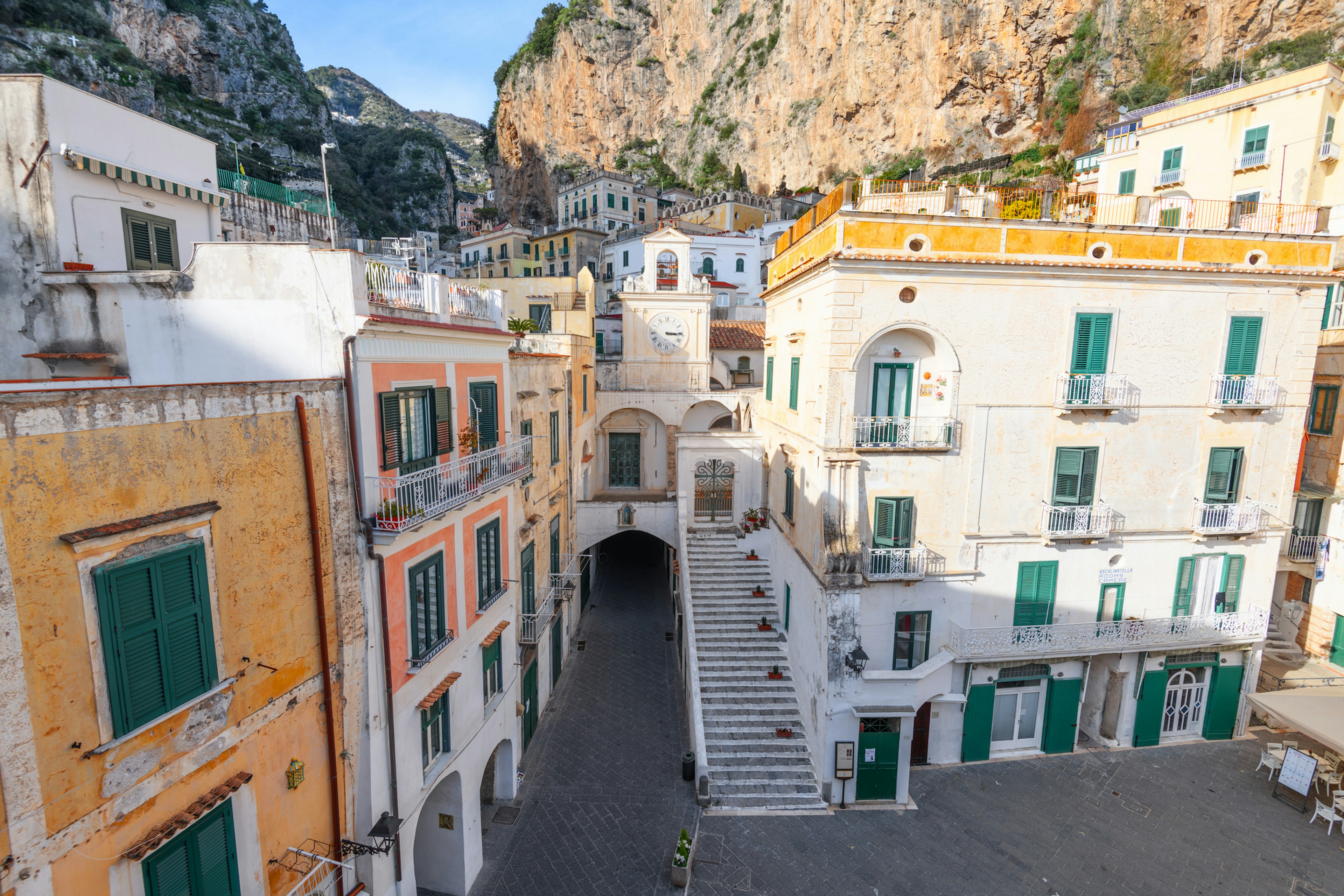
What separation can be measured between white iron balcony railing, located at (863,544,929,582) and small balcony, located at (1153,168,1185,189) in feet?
65.9

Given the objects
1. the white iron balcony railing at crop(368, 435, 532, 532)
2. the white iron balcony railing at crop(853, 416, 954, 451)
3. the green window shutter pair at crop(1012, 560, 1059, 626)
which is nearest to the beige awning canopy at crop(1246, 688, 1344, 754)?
the green window shutter pair at crop(1012, 560, 1059, 626)

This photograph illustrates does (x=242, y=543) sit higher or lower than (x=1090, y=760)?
higher

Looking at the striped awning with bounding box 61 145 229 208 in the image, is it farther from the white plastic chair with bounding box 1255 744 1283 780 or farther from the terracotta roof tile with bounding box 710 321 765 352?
the white plastic chair with bounding box 1255 744 1283 780

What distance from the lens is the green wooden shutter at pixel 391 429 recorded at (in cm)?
910

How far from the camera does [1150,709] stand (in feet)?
53.7

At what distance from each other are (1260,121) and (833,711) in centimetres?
2437

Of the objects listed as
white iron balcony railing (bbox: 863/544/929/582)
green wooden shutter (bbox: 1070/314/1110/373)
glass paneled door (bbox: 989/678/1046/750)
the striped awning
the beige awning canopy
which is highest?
the striped awning

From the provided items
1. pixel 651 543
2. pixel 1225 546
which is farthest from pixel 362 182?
pixel 1225 546

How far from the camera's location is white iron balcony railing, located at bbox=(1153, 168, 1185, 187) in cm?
2323

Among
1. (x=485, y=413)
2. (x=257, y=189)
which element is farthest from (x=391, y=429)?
(x=257, y=189)

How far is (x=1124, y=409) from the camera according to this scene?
1477 cm

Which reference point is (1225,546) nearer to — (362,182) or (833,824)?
(833,824)

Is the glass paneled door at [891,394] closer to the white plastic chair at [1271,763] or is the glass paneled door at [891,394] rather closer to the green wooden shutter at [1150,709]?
the green wooden shutter at [1150,709]

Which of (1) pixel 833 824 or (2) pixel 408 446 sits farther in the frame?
(1) pixel 833 824
